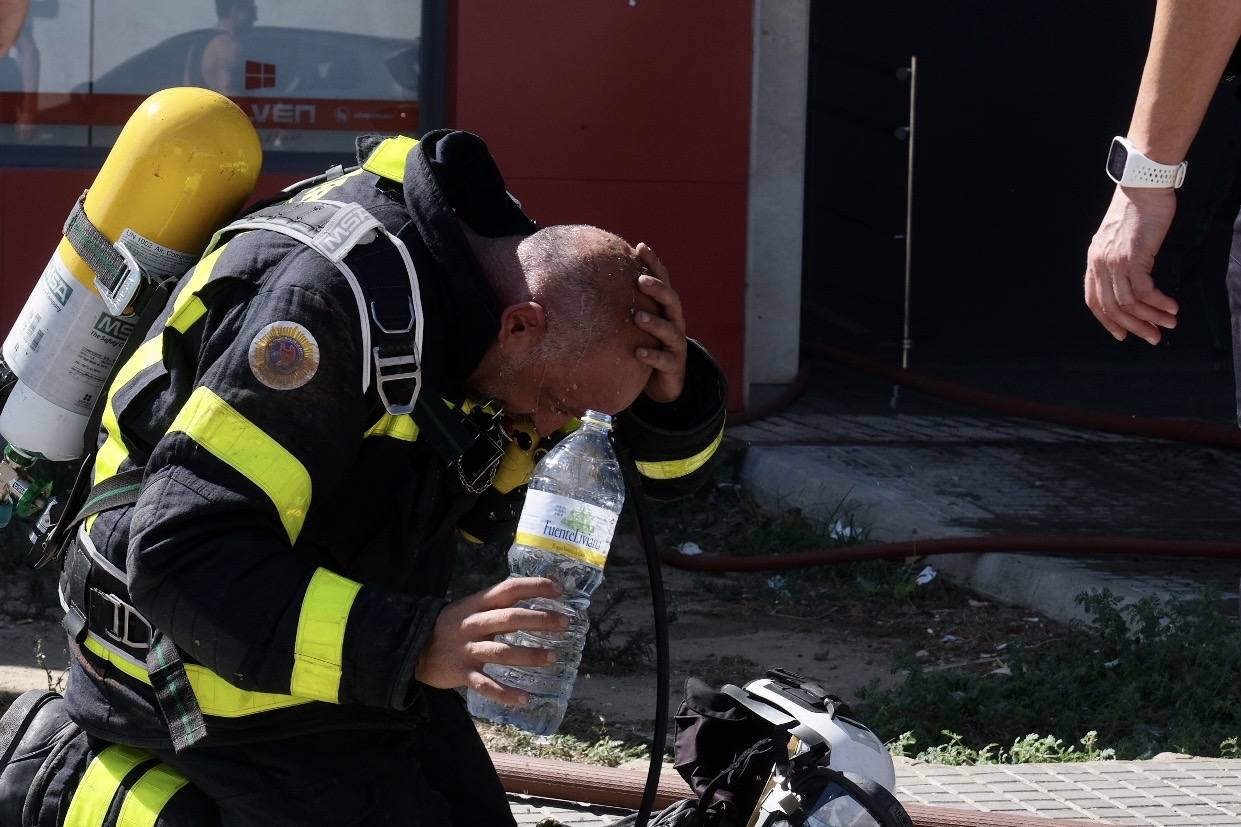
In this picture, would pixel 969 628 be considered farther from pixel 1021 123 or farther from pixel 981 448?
pixel 1021 123

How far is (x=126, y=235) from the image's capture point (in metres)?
2.62

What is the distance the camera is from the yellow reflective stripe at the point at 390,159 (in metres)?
2.59

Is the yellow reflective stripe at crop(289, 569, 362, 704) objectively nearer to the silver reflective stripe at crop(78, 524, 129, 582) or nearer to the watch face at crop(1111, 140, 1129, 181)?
the silver reflective stripe at crop(78, 524, 129, 582)

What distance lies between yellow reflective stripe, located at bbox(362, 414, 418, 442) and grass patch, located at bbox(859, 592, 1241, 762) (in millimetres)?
2316

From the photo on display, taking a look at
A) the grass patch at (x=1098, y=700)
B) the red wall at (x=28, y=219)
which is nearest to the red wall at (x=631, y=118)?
the red wall at (x=28, y=219)

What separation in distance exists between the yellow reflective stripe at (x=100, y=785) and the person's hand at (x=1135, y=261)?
1733 mm

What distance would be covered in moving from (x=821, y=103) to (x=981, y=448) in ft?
14.9

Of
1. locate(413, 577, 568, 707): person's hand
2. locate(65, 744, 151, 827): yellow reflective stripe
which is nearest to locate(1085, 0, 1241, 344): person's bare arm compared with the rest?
locate(413, 577, 568, 707): person's hand

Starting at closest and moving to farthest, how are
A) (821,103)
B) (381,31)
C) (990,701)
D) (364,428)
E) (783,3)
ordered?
(364,428) → (990,701) → (381,31) → (783,3) → (821,103)

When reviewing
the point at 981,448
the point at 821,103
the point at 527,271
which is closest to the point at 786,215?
the point at 981,448

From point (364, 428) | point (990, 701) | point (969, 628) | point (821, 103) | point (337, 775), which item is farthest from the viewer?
point (821, 103)

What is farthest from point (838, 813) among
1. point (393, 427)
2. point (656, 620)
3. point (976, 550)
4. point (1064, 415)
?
point (1064, 415)

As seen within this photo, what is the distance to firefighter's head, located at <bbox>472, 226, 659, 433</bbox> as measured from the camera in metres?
2.45

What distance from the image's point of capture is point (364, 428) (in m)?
2.39
